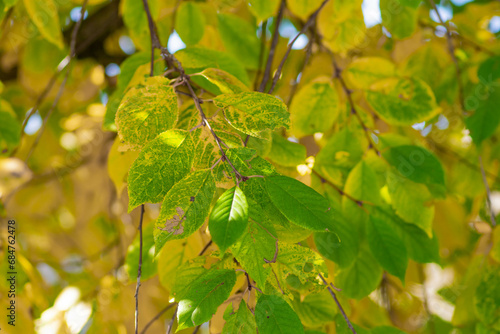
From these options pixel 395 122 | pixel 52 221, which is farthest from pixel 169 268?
pixel 52 221

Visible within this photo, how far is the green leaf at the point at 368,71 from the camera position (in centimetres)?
96

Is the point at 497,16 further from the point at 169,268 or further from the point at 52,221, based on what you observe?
the point at 52,221

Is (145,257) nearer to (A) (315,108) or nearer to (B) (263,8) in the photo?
(A) (315,108)

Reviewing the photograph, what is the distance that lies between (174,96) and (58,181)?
138 cm

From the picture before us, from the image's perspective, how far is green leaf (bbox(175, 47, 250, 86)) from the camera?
746 mm

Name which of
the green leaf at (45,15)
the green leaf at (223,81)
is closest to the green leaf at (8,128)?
the green leaf at (45,15)

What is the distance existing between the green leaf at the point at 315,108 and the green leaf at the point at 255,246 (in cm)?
46

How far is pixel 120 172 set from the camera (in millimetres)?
778

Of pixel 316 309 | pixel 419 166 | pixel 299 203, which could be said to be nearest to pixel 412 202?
pixel 419 166

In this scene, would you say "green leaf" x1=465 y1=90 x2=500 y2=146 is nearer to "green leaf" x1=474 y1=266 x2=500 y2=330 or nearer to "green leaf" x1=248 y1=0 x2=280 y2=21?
"green leaf" x1=474 y1=266 x2=500 y2=330

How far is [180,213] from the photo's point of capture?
478 millimetres

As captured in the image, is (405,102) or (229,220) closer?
(229,220)

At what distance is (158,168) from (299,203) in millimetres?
183

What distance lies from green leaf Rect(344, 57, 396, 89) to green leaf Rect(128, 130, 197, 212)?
1.92 ft
